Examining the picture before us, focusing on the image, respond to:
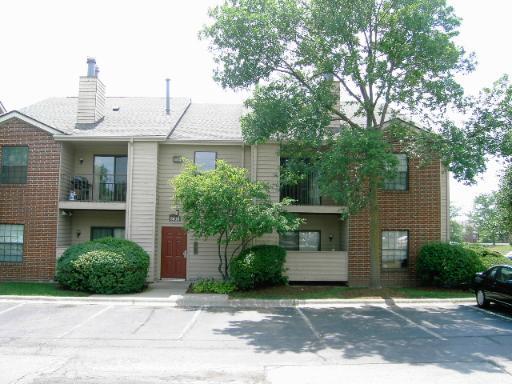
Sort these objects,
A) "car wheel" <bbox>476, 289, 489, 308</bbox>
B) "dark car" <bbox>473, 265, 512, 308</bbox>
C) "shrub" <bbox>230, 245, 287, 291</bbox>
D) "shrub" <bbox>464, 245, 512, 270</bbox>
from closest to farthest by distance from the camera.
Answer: "dark car" <bbox>473, 265, 512, 308</bbox>
"car wheel" <bbox>476, 289, 489, 308</bbox>
"shrub" <bbox>230, 245, 287, 291</bbox>
"shrub" <bbox>464, 245, 512, 270</bbox>

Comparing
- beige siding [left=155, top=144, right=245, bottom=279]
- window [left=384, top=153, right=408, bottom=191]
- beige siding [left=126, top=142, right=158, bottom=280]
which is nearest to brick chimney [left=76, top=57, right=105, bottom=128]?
beige siding [left=126, top=142, right=158, bottom=280]

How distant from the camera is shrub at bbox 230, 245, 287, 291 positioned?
14906 millimetres

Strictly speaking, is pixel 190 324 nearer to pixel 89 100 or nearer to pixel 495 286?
pixel 495 286

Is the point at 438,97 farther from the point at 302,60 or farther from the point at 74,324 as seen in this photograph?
the point at 74,324

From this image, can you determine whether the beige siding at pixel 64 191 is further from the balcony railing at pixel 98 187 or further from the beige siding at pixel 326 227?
the beige siding at pixel 326 227

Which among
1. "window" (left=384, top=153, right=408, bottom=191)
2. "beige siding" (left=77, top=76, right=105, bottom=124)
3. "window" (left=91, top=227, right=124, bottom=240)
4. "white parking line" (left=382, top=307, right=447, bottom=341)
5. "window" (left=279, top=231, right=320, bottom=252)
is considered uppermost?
"beige siding" (left=77, top=76, right=105, bottom=124)

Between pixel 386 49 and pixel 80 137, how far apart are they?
446 inches

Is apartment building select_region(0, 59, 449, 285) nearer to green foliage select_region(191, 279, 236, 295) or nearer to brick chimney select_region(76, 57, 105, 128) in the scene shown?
brick chimney select_region(76, 57, 105, 128)

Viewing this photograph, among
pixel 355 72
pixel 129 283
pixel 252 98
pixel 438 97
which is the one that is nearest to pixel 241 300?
pixel 129 283

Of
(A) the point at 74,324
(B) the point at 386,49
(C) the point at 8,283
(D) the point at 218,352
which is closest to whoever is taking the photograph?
(D) the point at 218,352

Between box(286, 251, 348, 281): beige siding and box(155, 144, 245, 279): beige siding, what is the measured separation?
306cm

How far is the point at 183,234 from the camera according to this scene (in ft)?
59.1

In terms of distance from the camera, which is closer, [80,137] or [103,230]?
[80,137]

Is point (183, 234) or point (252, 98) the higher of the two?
point (252, 98)
